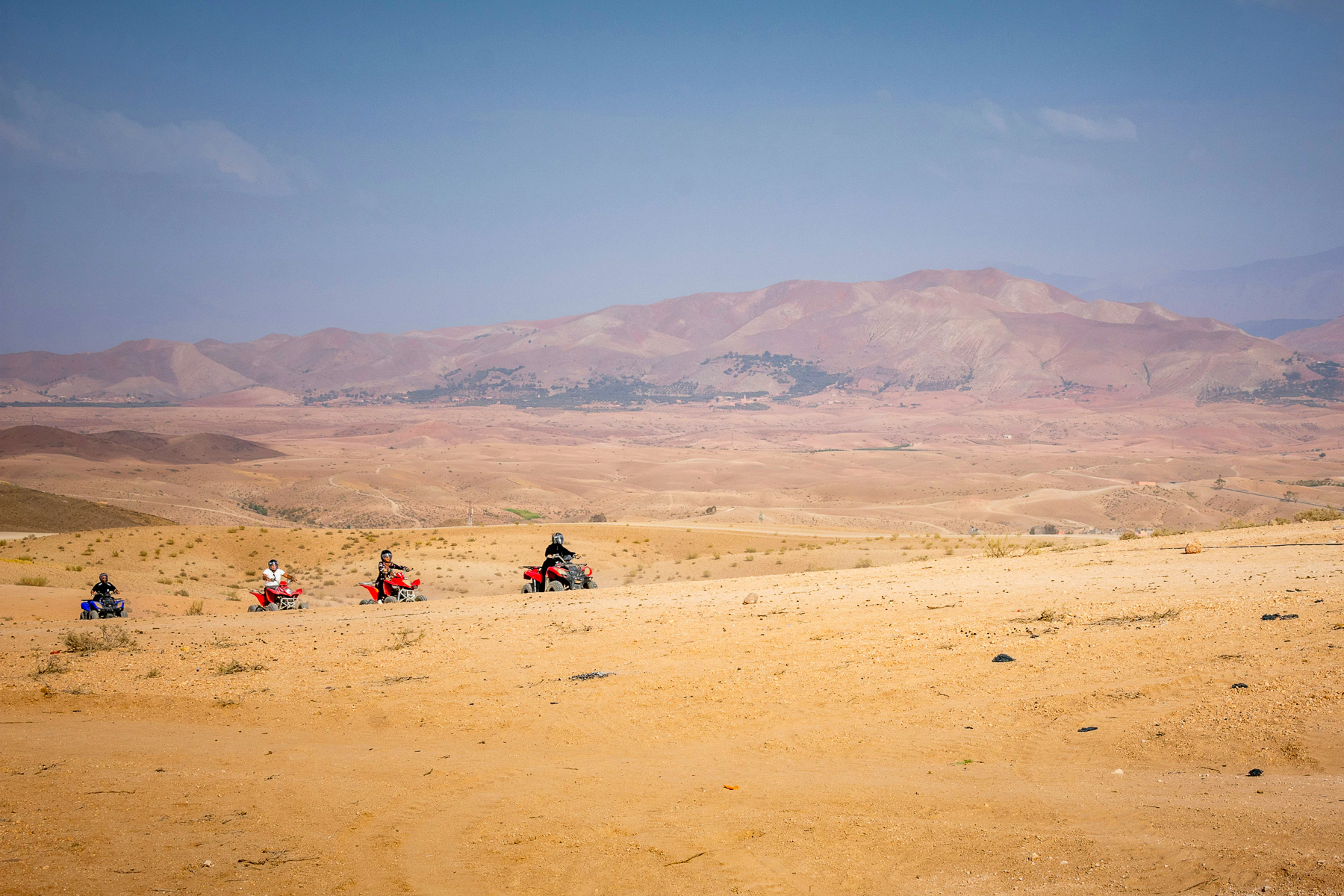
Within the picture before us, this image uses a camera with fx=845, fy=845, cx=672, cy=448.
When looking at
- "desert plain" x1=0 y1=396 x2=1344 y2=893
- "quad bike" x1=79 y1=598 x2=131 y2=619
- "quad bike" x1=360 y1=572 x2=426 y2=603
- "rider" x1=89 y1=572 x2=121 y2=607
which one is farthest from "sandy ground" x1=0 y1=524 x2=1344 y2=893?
"quad bike" x1=360 y1=572 x2=426 y2=603

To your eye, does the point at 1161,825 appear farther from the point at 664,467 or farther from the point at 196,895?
the point at 664,467

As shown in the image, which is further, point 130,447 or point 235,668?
point 130,447

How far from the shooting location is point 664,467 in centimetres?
9462

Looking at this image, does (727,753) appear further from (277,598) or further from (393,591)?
(277,598)

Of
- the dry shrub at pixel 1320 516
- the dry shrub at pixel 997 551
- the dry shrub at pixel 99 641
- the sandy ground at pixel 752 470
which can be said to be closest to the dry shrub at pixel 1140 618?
the dry shrub at pixel 997 551

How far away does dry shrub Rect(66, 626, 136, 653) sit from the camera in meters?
12.4

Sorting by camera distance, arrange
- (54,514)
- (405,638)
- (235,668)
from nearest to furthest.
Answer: (235,668) < (405,638) < (54,514)

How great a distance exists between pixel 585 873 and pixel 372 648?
831 cm

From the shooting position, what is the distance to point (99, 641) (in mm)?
12734

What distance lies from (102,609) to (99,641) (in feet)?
18.2

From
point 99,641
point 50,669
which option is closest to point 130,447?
point 99,641

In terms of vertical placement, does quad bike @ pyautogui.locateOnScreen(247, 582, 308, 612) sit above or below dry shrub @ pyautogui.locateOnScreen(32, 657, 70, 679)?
below

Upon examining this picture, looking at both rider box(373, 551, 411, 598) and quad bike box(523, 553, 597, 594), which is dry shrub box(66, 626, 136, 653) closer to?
rider box(373, 551, 411, 598)

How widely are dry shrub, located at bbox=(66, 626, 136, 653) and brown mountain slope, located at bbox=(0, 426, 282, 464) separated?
68.7m
